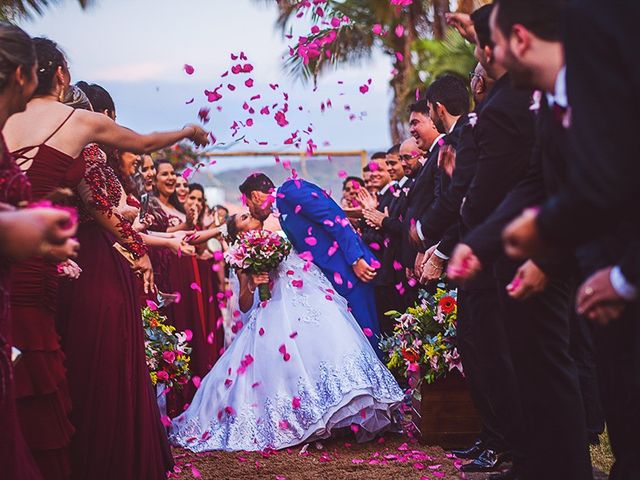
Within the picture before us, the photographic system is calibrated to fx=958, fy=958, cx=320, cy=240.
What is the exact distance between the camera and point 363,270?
7.54 m

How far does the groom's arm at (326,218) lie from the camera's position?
7.52 m

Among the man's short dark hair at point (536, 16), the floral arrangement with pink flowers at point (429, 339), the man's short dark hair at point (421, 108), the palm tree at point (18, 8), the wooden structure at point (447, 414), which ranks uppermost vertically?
the palm tree at point (18, 8)

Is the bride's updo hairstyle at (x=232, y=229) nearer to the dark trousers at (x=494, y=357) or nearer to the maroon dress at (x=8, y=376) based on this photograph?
the dark trousers at (x=494, y=357)

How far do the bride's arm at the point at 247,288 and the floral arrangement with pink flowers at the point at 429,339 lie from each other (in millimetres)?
1140

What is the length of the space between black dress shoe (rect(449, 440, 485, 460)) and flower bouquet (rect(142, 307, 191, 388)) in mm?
2143

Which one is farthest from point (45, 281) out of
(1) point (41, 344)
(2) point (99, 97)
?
(2) point (99, 97)

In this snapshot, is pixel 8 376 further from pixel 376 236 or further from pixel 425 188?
pixel 376 236

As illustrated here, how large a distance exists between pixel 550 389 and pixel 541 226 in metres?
1.41

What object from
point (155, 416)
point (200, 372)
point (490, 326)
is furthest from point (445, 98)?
point (200, 372)

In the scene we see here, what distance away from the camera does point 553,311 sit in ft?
12.8

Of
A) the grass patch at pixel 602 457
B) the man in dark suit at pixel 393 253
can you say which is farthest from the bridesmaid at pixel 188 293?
the grass patch at pixel 602 457

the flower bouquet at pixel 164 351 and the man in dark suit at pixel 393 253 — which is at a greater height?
the man in dark suit at pixel 393 253

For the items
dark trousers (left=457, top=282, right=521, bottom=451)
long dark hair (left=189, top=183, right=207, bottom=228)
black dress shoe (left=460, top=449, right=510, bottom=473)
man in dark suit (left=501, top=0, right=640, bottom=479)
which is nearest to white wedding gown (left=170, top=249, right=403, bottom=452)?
black dress shoe (left=460, top=449, right=510, bottom=473)

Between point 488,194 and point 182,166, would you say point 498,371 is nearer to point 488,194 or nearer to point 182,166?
point 488,194
